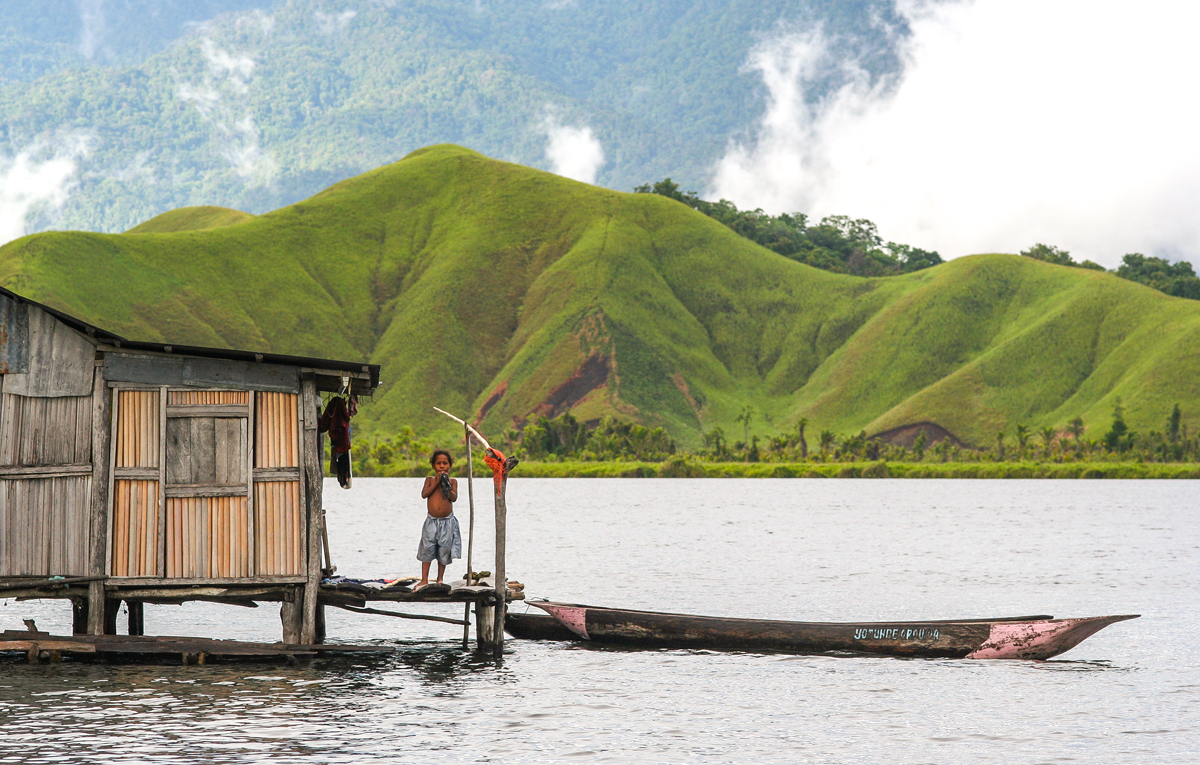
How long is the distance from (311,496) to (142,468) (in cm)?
290

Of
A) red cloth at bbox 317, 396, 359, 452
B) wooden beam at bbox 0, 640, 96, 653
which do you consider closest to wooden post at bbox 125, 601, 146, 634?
wooden beam at bbox 0, 640, 96, 653

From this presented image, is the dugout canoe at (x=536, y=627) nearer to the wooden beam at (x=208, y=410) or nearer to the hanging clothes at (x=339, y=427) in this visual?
the hanging clothes at (x=339, y=427)

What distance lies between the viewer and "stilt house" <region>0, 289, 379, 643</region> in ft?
69.3

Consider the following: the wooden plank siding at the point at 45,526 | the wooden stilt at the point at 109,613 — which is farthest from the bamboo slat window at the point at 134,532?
the wooden stilt at the point at 109,613

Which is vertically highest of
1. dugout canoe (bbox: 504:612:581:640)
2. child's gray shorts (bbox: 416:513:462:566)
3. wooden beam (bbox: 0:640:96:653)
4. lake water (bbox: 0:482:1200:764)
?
child's gray shorts (bbox: 416:513:462:566)

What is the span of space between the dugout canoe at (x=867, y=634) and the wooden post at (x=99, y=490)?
894cm

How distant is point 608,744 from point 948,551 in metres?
41.7

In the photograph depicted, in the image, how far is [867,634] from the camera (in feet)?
81.0

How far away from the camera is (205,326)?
19212 centimetres

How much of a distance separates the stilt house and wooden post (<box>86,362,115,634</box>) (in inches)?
1.0

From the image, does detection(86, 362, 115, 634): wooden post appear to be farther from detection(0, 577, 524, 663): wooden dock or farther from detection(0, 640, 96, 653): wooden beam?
detection(0, 640, 96, 653): wooden beam

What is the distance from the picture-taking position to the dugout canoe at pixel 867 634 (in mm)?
24562

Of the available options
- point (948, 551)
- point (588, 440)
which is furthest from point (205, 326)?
point (948, 551)

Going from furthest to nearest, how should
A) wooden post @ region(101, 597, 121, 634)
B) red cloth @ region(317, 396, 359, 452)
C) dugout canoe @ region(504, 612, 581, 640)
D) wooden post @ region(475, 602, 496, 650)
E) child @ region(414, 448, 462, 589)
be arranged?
dugout canoe @ region(504, 612, 581, 640), wooden post @ region(475, 602, 496, 650), red cloth @ region(317, 396, 359, 452), child @ region(414, 448, 462, 589), wooden post @ region(101, 597, 121, 634)
